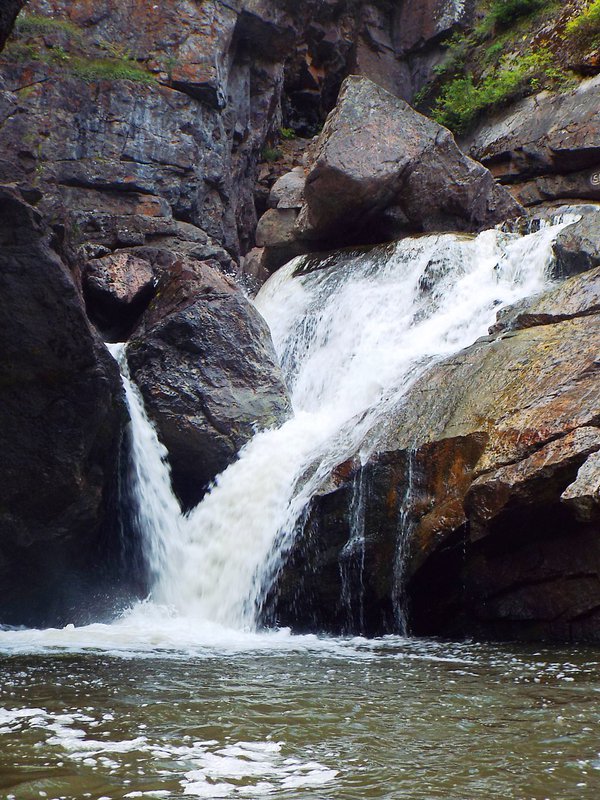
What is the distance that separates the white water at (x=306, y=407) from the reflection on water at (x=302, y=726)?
1.89 metres

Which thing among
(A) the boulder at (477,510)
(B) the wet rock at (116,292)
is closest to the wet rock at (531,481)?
(A) the boulder at (477,510)

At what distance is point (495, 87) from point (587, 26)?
262 cm

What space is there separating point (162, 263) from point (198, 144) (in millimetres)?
4854

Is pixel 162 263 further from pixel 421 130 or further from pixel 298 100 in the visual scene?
pixel 298 100

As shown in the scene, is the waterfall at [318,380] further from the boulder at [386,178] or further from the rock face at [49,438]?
the boulder at [386,178]

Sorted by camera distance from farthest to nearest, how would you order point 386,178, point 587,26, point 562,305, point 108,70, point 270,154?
1. point 270,154
2. point 587,26
3. point 108,70
4. point 386,178
5. point 562,305

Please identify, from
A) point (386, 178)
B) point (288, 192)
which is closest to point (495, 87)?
point (288, 192)

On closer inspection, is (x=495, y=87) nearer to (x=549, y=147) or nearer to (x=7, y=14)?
(x=549, y=147)

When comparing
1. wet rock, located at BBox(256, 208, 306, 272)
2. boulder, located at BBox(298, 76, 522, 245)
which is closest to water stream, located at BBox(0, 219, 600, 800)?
boulder, located at BBox(298, 76, 522, 245)

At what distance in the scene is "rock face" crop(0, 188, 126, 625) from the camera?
28.3 ft

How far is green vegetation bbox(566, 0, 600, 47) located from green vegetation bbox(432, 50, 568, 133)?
82 centimetres

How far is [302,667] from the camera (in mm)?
6500

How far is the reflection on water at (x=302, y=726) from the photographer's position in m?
3.51

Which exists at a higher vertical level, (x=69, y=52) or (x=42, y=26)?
(x=42, y=26)
